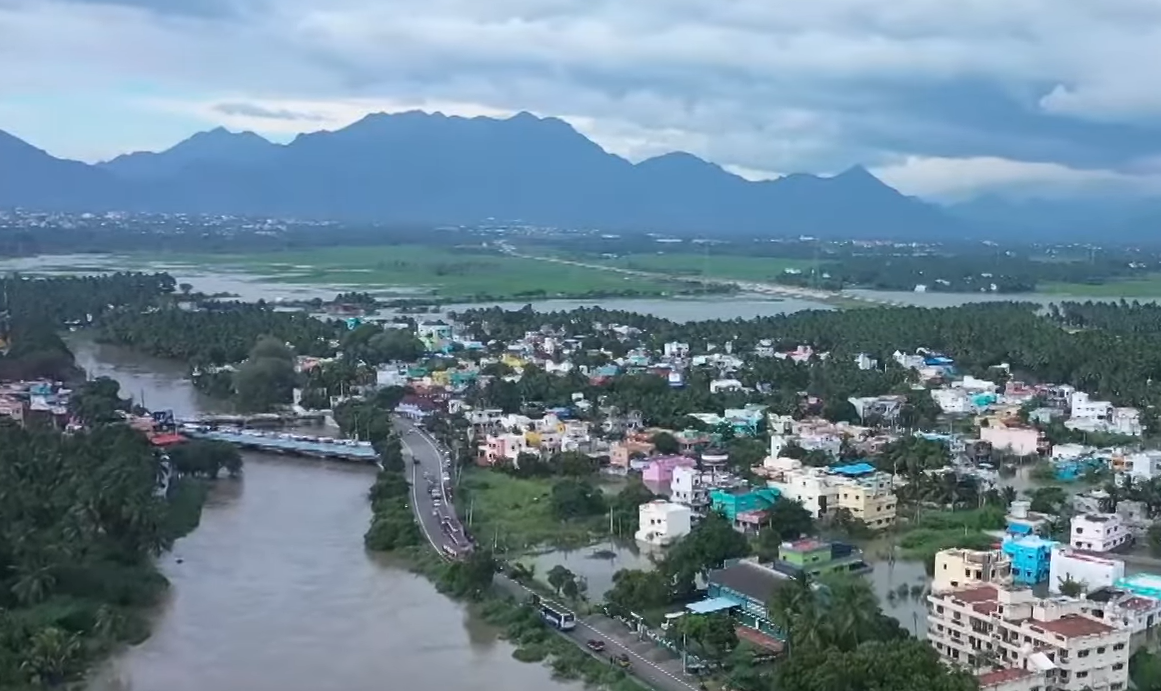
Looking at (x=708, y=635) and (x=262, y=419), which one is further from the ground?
(x=708, y=635)

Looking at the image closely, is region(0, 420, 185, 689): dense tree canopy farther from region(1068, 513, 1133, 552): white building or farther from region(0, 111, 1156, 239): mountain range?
region(0, 111, 1156, 239): mountain range

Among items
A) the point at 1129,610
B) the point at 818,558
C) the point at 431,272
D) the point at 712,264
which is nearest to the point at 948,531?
the point at 818,558

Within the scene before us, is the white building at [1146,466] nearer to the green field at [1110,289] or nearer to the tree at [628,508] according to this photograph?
the tree at [628,508]

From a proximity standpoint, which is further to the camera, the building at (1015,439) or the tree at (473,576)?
the building at (1015,439)

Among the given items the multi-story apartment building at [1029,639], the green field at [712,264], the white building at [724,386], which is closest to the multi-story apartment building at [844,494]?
the multi-story apartment building at [1029,639]

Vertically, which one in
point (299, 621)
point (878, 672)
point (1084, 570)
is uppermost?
point (878, 672)

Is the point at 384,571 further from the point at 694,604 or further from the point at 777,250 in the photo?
the point at 777,250

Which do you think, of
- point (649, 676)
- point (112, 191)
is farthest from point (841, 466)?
point (112, 191)

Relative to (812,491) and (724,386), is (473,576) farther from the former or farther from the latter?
(724,386)
